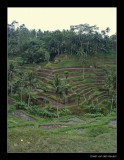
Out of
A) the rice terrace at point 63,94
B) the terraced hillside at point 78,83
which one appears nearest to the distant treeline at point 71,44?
the rice terrace at point 63,94

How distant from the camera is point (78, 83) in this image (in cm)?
2764

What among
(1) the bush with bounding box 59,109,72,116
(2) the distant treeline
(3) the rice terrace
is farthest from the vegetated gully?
(2) the distant treeline

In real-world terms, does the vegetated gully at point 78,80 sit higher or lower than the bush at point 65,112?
higher

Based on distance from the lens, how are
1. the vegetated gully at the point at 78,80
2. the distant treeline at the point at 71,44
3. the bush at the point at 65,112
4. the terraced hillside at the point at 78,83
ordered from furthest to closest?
the distant treeline at the point at 71,44, the vegetated gully at the point at 78,80, the terraced hillside at the point at 78,83, the bush at the point at 65,112

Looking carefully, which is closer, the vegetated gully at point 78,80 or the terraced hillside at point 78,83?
the terraced hillside at point 78,83

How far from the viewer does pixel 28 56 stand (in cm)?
3831

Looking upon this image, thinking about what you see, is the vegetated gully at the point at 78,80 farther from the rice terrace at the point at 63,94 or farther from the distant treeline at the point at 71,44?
the distant treeline at the point at 71,44

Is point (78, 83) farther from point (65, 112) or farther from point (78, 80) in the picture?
point (65, 112)

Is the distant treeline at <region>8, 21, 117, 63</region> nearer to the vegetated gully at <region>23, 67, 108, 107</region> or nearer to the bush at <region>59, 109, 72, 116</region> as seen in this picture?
the vegetated gully at <region>23, 67, 108, 107</region>

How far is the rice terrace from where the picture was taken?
24.1 feet

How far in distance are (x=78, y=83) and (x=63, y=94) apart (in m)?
7.07

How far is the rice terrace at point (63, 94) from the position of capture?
7332mm
